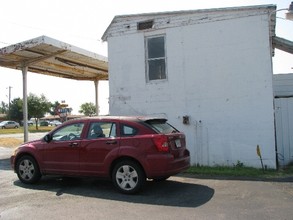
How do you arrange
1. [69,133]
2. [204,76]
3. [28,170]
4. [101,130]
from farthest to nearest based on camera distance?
[204,76]
[28,170]
[69,133]
[101,130]

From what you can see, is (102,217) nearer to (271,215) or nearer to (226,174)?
(271,215)

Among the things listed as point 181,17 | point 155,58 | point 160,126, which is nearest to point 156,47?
point 155,58

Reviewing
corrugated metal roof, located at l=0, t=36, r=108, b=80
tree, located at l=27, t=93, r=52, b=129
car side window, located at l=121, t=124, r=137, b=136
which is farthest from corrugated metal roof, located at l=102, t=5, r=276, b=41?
tree, located at l=27, t=93, r=52, b=129

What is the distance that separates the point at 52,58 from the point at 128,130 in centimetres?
882

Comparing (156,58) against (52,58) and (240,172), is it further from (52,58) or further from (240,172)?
(52,58)

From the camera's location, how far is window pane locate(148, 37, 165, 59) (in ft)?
39.1

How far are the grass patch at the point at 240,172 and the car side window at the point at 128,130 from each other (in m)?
2.91

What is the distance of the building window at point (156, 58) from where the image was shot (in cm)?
1188

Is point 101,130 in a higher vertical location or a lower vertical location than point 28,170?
higher

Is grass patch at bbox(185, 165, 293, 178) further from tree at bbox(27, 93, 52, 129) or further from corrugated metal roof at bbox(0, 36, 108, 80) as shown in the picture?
tree at bbox(27, 93, 52, 129)

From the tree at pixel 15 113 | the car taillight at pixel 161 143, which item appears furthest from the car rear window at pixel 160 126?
the tree at pixel 15 113

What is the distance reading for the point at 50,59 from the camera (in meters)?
16.0

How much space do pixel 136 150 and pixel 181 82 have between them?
4.27 m

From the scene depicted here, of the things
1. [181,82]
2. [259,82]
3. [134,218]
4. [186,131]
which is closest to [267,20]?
[259,82]
